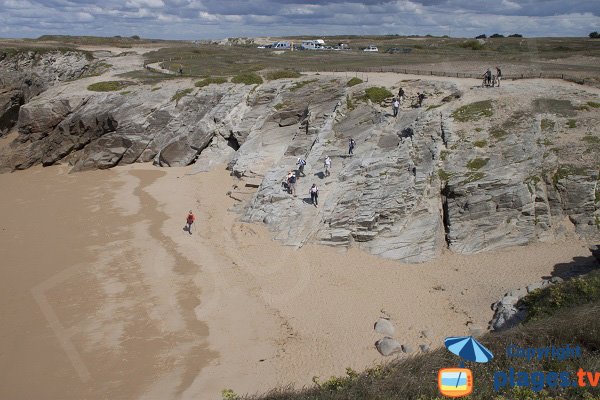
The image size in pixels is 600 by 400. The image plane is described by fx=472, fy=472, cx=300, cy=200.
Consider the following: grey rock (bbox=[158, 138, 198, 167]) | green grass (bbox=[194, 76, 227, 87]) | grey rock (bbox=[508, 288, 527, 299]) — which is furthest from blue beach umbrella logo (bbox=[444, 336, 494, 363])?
green grass (bbox=[194, 76, 227, 87])

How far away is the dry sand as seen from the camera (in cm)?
1823

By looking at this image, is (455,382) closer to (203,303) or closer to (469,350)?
(469,350)

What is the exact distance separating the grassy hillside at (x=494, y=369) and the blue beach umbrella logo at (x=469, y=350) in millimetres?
581

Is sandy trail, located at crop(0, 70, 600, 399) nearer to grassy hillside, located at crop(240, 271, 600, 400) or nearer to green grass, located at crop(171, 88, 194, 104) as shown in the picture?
grassy hillside, located at crop(240, 271, 600, 400)

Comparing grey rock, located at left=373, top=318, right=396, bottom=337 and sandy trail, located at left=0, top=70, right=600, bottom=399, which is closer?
sandy trail, located at left=0, top=70, right=600, bottom=399

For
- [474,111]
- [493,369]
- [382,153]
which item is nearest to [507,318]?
[493,369]

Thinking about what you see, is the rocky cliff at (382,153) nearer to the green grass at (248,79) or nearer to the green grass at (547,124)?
the green grass at (547,124)

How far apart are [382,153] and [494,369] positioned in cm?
2178

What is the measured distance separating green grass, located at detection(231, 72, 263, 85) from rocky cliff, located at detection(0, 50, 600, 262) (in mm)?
1312

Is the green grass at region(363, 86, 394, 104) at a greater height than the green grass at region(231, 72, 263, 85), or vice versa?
the green grass at region(231, 72, 263, 85)

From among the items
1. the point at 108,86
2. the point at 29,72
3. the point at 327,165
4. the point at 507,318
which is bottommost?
the point at 507,318

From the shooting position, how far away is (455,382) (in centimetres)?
1039

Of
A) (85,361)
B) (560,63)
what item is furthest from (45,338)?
(560,63)

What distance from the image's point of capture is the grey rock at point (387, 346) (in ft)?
62.0
